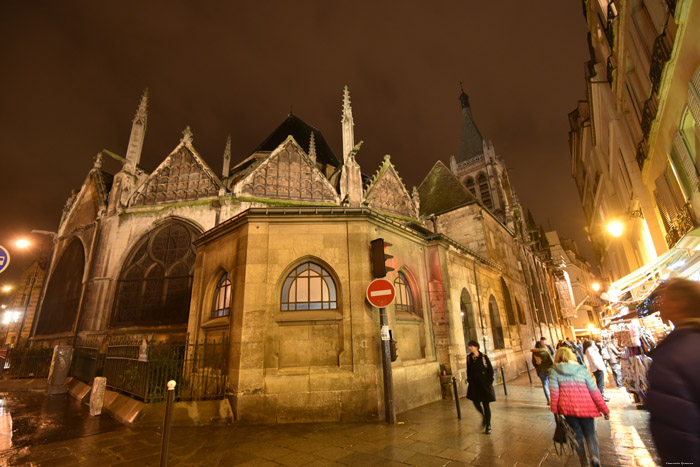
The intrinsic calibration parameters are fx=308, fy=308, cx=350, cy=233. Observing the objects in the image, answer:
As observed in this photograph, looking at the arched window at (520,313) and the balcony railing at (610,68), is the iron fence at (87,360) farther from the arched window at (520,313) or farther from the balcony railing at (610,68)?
the balcony railing at (610,68)

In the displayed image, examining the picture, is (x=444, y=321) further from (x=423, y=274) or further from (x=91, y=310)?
(x=91, y=310)

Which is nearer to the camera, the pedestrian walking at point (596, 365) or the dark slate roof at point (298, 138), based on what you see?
the pedestrian walking at point (596, 365)

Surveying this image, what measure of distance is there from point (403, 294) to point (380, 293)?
8.23ft

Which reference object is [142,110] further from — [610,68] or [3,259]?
[610,68]

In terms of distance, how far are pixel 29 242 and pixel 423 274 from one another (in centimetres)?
1198

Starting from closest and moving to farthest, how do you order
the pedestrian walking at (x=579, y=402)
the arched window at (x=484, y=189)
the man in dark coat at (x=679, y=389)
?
1. the man in dark coat at (x=679, y=389)
2. the pedestrian walking at (x=579, y=402)
3. the arched window at (x=484, y=189)

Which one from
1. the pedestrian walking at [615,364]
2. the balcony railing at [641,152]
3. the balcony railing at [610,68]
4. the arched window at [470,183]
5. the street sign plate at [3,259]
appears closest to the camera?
the street sign plate at [3,259]

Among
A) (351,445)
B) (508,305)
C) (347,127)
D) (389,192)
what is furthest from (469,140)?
(351,445)

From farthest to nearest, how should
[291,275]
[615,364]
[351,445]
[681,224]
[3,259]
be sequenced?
[615,364], [681,224], [291,275], [3,259], [351,445]

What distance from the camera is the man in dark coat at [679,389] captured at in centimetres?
153

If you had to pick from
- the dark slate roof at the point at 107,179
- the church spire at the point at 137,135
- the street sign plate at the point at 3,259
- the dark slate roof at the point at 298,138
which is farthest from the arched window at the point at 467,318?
the dark slate roof at the point at 107,179

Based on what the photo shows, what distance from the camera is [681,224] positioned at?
7648 mm

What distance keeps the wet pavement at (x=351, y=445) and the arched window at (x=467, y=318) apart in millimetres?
4535

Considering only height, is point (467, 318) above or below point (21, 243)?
below
